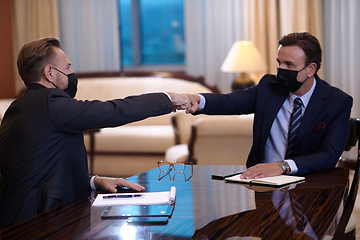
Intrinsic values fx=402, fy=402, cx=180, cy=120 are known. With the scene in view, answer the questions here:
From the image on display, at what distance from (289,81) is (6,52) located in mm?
4842

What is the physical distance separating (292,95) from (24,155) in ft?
4.67

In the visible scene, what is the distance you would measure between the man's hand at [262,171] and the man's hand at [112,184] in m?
0.45

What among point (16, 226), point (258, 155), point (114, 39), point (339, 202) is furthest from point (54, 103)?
point (114, 39)

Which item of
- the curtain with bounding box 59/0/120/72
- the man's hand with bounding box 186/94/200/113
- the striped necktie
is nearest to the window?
the curtain with bounding box 59/0/120/72

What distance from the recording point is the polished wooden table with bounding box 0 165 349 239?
3.41 feet

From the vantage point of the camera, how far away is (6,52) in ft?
19.0

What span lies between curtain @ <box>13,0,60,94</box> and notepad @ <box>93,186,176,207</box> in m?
5.02

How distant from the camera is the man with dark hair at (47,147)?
55.6 inches

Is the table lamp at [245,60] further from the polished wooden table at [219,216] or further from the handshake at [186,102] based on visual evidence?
the polished wooden table at [219,216]

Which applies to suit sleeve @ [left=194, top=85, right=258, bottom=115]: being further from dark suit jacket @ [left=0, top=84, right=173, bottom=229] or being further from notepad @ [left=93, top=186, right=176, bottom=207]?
notepad @ [left=93, top=186, right=176, bottom=207]

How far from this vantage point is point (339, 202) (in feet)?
4.34

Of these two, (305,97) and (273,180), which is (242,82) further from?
(273,180)

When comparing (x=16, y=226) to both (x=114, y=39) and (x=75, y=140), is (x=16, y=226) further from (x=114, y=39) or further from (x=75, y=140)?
(x=114, y=39)

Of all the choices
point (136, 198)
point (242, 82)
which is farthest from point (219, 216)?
point (242, 82)
